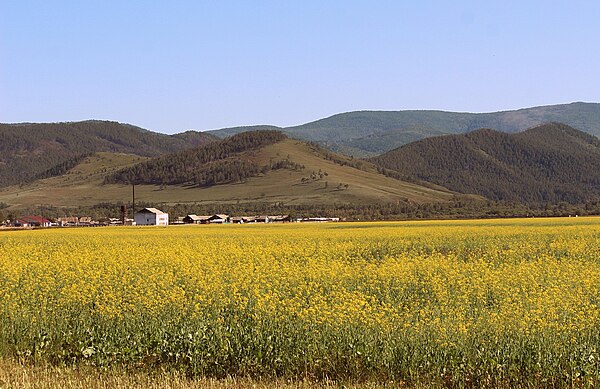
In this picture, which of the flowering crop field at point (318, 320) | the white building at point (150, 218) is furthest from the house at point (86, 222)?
the flowering crop field at point (318, 320)

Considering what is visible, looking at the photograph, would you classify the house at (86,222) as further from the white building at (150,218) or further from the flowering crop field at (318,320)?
the flowering crop field at (318,320)

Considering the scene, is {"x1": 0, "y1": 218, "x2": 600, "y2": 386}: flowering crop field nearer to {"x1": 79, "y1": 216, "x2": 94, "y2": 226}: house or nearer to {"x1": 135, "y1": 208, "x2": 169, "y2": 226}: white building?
{"x1": 79, "y1": 216, "x2": 94, "y2": 226}: house

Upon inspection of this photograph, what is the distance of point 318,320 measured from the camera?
495 inches

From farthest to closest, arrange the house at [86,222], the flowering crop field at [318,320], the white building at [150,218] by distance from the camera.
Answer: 1. the white building at [150,218]
2. the house at [86,222]
3. the flowering crop field at [318,320]

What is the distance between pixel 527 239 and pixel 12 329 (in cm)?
2240

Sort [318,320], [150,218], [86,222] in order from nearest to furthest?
1. [318,320]
2. [150,218]
3. [86,222]

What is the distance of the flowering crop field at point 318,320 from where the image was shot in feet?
37.1

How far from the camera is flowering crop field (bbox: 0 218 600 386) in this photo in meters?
11.3

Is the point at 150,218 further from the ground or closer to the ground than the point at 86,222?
further from the ground

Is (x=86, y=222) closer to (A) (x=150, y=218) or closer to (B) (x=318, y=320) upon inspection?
(A) (x=150, y=218)

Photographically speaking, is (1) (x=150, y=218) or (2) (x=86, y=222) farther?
(2) (x=86, y=222)

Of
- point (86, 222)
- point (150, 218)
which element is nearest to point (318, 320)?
point (150, 218)

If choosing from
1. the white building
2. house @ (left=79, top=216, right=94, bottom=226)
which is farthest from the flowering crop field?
the white building

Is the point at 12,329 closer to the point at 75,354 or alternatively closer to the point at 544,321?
the point at 75,354
